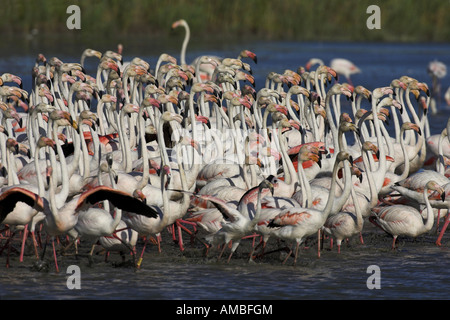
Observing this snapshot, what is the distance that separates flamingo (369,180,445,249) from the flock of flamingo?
0.01 meters

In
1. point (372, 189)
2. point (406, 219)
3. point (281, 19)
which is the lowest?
point (406, 219)

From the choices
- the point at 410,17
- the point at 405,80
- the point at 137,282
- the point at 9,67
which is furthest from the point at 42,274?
the point at 410,17

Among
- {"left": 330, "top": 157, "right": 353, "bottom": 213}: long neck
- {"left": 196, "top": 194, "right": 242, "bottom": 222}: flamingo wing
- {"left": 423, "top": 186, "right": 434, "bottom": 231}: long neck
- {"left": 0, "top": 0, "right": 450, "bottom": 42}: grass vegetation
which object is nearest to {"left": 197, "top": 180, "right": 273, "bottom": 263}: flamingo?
{"left": 196, "top": 194, "right": 242, "bottom": 222}: flamingo wing

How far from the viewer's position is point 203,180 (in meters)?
11.6

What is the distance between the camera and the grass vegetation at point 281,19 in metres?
38.3

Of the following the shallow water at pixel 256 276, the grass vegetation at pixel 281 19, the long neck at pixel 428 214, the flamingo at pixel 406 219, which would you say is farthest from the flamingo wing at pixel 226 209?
the grass vegetation at pixel 281 19

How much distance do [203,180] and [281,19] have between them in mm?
29375

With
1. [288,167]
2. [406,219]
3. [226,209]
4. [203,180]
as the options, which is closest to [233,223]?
[226,209]

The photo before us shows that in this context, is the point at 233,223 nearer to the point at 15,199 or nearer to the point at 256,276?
the point at 256,276

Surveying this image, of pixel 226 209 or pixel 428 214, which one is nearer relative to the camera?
pixel 226 209

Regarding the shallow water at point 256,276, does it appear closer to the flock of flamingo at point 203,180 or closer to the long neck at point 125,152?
the flock of flamingo at point 203,180

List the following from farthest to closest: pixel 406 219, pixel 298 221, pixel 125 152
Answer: pixel 125 152 → pixel 406 219 → pixel 298 221

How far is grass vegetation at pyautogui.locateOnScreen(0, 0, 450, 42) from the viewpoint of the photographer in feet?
126

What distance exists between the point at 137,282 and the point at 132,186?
183 cm
